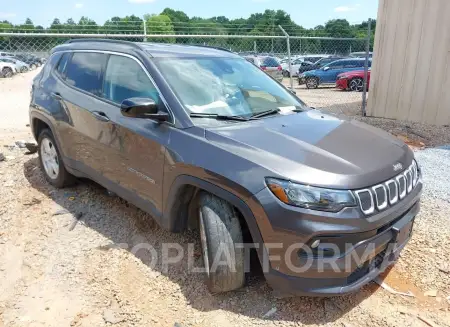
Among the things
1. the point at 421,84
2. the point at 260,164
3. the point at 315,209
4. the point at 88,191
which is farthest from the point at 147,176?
the point at 421,84

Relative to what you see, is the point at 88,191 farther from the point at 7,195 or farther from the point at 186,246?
the point at 186,246

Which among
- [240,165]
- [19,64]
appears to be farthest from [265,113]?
[19,64]

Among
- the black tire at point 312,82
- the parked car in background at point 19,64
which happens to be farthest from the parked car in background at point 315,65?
the parked car in background at point 19,64

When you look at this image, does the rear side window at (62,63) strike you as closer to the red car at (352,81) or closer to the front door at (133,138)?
the front door at (133,138)

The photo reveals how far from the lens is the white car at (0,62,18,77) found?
24.1m

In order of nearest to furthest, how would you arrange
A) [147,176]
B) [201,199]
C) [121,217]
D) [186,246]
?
[201,199]
[147,176]
[186,246]
[121,217]

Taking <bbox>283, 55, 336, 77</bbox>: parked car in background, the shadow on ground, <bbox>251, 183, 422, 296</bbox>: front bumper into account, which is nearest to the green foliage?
<bbox>283, 55, 336, 77</bbox>: parked car in background

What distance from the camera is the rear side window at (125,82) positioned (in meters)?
3.33

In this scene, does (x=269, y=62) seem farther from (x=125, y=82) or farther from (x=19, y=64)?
(x=19, y=64)

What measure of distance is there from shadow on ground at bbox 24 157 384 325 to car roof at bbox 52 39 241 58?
1.60m

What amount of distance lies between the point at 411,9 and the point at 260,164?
7396 mm

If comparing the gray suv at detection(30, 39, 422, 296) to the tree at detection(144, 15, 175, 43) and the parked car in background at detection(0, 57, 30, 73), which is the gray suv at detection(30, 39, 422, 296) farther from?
the parked car in background at detection(0, 57, 30, 73)

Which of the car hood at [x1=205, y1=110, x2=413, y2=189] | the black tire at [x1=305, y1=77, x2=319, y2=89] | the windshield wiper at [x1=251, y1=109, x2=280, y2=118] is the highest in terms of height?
the windshield wiper at [x1=251, y1=109, x2=280, y2=118]

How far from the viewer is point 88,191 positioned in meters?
4.69
